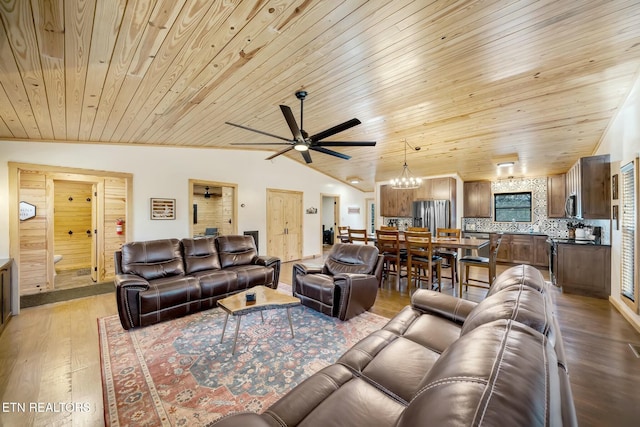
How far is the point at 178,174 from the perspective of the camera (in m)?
5.24

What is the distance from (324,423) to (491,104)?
396 centimetres

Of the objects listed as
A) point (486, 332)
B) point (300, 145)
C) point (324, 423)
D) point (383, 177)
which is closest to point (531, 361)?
point (486, 332)

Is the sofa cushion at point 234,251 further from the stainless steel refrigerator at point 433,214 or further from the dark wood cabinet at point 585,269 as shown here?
the dark wood cabinet at point 585,269

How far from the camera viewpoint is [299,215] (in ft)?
24.4

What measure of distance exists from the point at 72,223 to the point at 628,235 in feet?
32.1

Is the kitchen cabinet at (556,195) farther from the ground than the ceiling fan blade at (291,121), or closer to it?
closer to it

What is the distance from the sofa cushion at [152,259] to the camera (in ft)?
11.5

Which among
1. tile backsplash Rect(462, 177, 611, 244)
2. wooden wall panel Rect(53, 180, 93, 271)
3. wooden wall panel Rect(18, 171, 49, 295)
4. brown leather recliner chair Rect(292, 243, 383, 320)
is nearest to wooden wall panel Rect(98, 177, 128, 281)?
wooden wall panel Rect(18, 171, 49, 295)

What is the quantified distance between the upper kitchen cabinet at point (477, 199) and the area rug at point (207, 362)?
5.19 metres

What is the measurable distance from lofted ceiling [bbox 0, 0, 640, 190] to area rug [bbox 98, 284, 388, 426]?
247 centimetres

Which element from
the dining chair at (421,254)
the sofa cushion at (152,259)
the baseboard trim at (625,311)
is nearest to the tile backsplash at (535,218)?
the baseboard trim at (625,311)

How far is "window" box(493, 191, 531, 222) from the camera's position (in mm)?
6504

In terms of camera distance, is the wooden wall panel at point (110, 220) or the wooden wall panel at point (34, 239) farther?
the wooden wall panel at point (110, 220)

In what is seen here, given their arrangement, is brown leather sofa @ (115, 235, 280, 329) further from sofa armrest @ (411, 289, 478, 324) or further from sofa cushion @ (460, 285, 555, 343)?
sofa cushion @ (460, 285, 555, 343)
